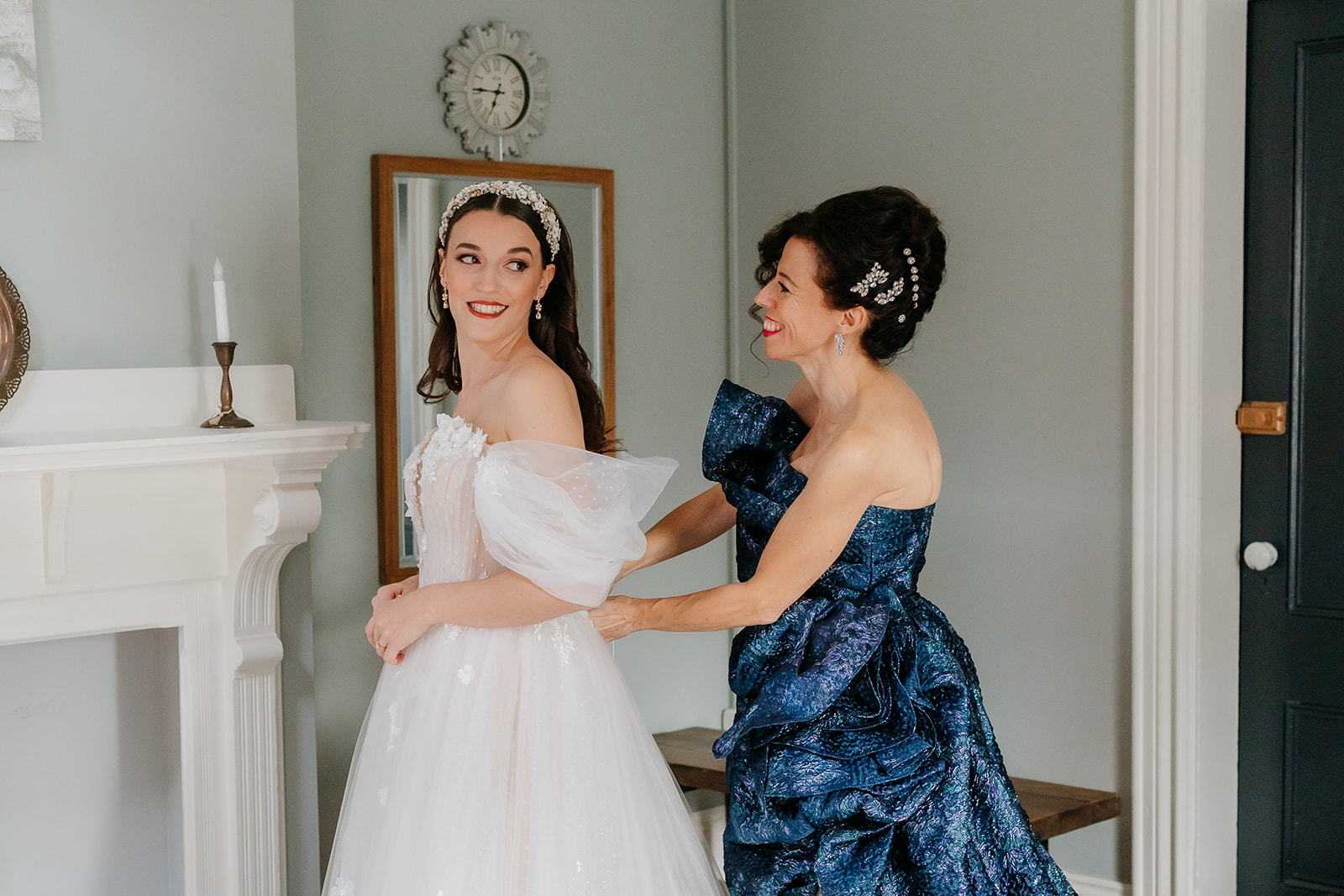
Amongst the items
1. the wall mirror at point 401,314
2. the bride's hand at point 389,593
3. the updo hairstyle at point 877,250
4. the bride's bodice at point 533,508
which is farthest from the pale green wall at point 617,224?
the updo hairstyle at point 877,250

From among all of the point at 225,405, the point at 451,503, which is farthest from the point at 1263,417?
the point at 225,405

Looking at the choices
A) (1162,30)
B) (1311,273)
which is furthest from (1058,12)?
(1311,273)

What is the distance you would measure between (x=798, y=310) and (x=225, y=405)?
1.05 m

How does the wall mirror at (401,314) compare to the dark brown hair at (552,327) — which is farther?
the wall mirror at (401,314)

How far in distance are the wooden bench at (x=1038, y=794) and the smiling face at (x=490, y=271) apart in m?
1.09

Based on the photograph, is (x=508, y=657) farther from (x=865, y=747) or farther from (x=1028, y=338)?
(x=1028, y=338)

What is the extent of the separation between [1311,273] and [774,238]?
138cm

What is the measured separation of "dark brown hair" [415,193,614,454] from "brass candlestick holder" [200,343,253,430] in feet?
1.19

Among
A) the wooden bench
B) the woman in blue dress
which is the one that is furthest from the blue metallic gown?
the wooden bench

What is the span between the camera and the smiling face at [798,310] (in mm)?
2092

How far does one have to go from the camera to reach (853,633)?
2.06 metres

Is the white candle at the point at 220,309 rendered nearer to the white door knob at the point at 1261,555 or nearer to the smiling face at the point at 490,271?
the smiling face at the point at 490,271

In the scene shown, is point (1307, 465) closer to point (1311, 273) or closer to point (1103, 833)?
point (1311, 273)

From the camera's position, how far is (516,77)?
3.32 m
